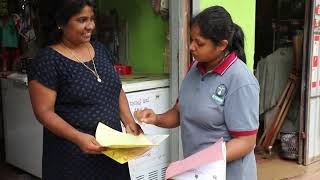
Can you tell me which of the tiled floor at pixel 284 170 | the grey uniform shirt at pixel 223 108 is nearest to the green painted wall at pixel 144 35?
the tiled floor at pixel 284 170

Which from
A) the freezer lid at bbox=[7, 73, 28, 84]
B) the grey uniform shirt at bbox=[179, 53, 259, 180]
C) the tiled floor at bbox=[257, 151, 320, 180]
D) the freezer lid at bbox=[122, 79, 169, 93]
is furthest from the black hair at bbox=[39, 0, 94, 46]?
the tiled floor at bbox=[257, 151, 320, 180]

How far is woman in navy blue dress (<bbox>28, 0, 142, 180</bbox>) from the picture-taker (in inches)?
75.6

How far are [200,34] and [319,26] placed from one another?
A: 343 cm

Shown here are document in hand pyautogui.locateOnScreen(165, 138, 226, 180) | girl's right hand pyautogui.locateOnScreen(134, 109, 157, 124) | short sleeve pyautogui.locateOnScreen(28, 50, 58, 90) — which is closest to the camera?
document in hand pyautogui.locateOnScreen(165, 138, 226, 180)

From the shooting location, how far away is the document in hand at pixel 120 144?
1.80 m

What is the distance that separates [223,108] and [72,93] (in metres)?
0.72

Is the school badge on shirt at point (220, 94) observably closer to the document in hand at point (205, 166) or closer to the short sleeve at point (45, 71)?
the document in hand at point (205, 166)

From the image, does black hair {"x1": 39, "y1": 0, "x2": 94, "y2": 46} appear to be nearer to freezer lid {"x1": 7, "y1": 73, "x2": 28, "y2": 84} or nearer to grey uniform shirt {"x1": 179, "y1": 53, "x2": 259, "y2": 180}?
grey uniform shirt {"x1": 179, "y1": 53, "x2": 259, "y2": 180}

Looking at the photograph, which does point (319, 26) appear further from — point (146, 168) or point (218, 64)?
point (218, 64)

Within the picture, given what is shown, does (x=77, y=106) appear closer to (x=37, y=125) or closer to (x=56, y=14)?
(x=56, y=14)

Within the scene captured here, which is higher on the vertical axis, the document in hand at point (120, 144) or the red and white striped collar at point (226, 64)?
the red and white striped collar at point (226, 64)

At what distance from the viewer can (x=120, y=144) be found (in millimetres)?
1775

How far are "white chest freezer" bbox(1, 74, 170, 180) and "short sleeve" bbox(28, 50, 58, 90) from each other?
143cm

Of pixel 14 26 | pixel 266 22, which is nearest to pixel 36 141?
pixel 14 26
